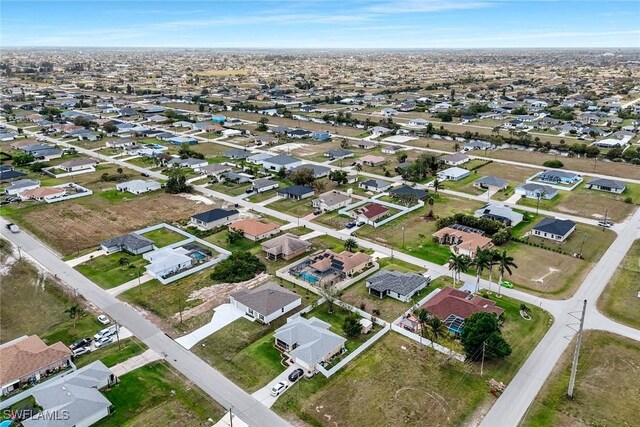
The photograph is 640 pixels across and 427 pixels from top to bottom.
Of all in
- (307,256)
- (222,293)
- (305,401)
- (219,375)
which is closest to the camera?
(305,401)

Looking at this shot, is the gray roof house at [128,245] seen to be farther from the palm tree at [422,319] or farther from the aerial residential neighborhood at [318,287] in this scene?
the palm tree at [422,319]

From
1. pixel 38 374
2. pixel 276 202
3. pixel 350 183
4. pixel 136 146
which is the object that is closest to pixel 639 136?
pixel 350 183

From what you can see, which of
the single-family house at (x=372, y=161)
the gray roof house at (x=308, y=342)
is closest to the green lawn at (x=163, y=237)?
the gray roof house at (x=308, y=342)

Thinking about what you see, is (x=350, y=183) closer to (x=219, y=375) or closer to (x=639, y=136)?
(x=219, y=375)

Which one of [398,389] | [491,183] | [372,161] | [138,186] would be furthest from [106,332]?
[372,161]

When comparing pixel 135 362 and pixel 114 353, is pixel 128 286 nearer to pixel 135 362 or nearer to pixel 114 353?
pixel 114 353

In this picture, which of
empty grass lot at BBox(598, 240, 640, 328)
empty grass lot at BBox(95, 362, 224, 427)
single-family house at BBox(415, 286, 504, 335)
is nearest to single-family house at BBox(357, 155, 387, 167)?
empty grass lot at BBox(598, 240, 640, 328)

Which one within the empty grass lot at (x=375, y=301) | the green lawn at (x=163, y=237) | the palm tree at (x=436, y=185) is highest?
the palm tree at (x=436, y=185)

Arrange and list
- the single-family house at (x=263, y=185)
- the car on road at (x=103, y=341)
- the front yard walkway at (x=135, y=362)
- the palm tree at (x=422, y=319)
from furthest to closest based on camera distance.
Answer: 1. the single-family house at (x=263, y=185)
2. the palm tree at (x=422, y=319)
3. the car on road at (x=103, y=341)
4. the front yard walkway at (x=135, y=362)
